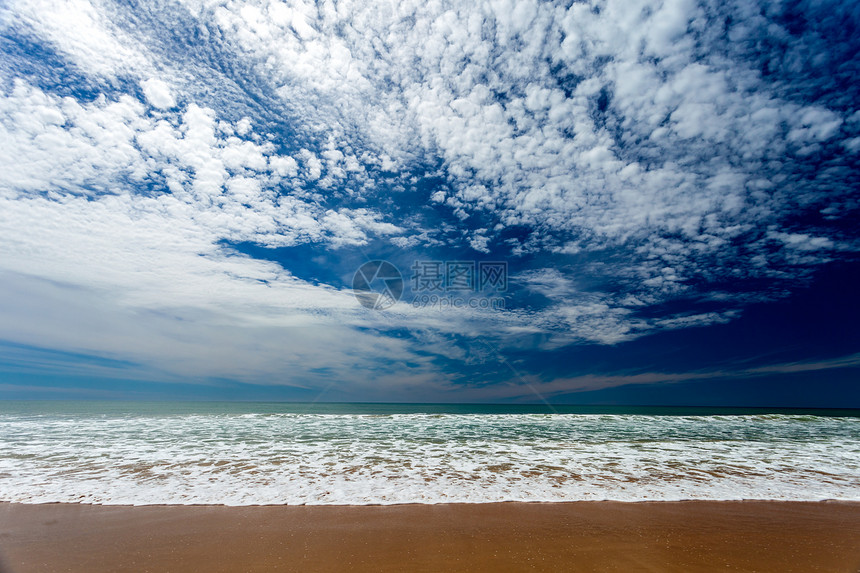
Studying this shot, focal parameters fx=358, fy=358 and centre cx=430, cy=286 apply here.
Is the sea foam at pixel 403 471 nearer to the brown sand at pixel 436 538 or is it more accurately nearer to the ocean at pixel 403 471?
the ocean at pixel 403 471

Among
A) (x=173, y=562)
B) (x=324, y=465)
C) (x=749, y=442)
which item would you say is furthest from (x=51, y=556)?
(x=749, y=442)

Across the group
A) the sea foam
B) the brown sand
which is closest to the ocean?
the sea foam

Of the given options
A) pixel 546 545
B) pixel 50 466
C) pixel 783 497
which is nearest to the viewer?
pixel 546 545

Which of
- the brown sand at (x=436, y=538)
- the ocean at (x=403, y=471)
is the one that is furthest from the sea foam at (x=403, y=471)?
the brown sand at (x=436, y=538)

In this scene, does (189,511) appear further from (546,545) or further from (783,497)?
(783,497)

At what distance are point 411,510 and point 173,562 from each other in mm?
3570

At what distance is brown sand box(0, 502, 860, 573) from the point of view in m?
4.60

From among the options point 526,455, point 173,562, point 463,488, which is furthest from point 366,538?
point 526,455

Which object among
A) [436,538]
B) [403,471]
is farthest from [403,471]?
[436,538]

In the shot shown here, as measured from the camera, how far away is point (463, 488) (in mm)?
7949

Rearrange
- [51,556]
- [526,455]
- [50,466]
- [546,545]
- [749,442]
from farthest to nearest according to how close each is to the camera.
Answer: [749,442] < [526,455] < [50,466] < [546,545] < [51,556]

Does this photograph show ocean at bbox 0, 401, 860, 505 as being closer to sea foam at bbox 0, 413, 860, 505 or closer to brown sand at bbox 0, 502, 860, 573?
sea foam at bbox 0, 413, 860, 505

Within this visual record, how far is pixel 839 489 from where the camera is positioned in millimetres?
8273

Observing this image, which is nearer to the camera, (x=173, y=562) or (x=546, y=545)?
(x=173, y=562)
